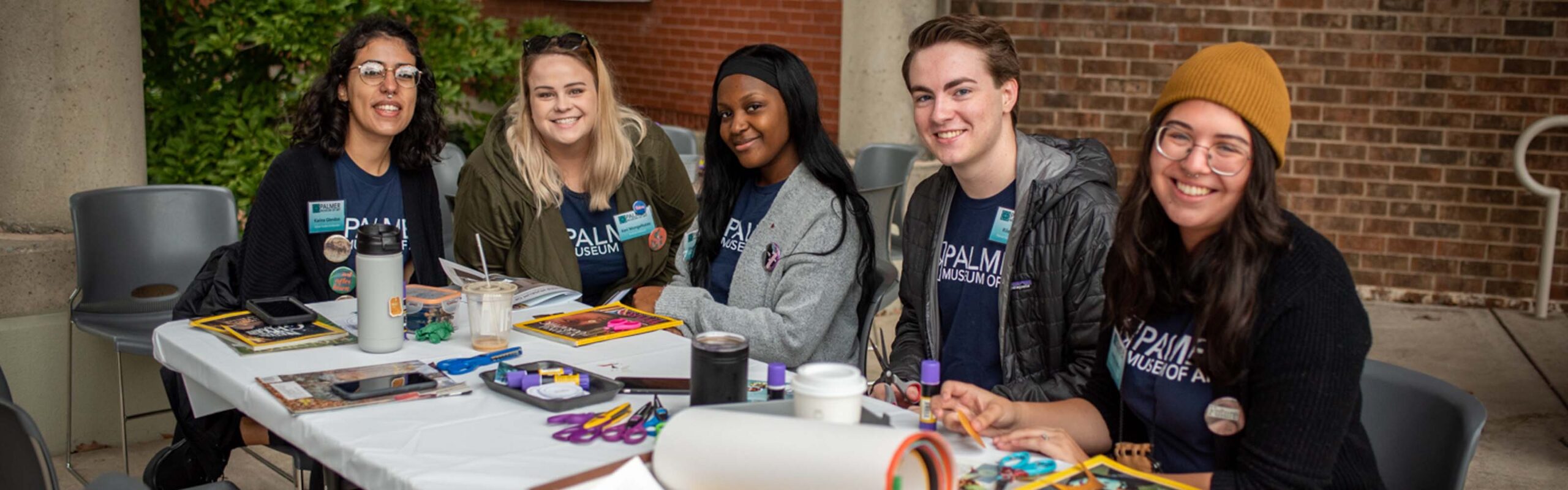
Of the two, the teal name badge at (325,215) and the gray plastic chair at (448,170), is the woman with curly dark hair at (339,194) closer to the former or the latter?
the teal name badge at (325,215)

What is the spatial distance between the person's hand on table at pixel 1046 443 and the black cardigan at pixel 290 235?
197 cm

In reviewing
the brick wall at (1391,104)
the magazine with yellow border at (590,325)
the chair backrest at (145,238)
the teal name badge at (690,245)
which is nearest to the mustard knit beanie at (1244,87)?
the magazine with yellow border at (590,325)

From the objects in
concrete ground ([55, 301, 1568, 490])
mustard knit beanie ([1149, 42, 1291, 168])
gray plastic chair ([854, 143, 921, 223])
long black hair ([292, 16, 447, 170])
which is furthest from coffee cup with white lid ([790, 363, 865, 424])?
gray plastic chair ([854, 143, 921, 223])

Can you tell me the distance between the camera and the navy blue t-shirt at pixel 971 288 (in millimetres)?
2709

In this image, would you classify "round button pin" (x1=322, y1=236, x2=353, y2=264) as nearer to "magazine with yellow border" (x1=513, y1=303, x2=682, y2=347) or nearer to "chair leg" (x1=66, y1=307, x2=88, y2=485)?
"magazine with yellow border" (x1=513, y1=303, x2=682, y2=347)

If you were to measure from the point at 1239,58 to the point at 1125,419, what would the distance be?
63 cm

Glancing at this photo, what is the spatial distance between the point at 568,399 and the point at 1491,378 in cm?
429

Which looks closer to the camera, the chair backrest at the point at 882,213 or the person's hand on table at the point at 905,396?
the person's hand on table at the point at 905,396

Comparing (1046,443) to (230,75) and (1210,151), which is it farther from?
(230,75)

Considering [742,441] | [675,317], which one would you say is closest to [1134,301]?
[742,441]

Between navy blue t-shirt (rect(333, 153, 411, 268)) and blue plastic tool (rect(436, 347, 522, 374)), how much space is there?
95 cm

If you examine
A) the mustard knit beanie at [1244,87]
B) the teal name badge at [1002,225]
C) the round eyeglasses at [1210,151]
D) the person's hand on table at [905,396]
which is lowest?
the person's hand on table at [905,396]

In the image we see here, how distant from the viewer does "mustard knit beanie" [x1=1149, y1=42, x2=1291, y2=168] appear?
6.15ft

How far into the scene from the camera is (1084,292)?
2.60 meters
